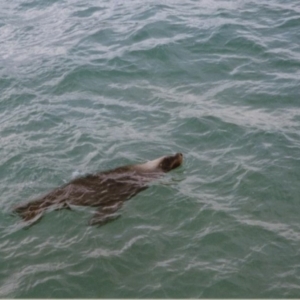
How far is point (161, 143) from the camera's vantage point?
34.7ft

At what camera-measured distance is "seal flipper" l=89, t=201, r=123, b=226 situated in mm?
8406

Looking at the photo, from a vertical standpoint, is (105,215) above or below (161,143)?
above

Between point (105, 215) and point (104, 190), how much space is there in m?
0.67

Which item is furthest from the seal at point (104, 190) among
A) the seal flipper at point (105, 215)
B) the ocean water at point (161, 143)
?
the ocean water at point (161, 143)

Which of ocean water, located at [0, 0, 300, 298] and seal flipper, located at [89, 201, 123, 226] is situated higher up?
seal flipper, located at [89, 201, 123, 226]

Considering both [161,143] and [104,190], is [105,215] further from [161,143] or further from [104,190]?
[161,143]

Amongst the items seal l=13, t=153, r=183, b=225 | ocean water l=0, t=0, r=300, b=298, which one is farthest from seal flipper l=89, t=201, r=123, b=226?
ocean water l=0, t=0, r=300, b=298

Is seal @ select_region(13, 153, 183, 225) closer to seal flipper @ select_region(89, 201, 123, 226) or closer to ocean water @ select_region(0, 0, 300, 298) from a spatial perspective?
seal flipper @ select_region(89, 201, 123, 226)

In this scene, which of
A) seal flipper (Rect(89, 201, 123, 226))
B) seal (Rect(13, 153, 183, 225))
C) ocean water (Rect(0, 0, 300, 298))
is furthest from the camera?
seal (Rect(13, 153, 183, 225))

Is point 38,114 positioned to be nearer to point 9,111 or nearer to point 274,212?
point 9,111

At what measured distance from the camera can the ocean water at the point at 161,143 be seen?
7387mm

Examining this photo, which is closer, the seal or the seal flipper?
the seal flipper

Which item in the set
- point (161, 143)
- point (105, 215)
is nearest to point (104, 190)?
point (105, 215)

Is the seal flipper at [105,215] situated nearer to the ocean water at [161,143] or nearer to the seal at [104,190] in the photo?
the seal at [104,190]
